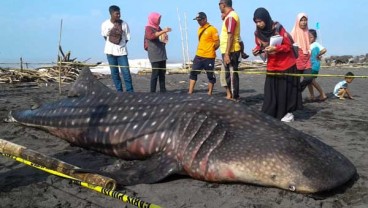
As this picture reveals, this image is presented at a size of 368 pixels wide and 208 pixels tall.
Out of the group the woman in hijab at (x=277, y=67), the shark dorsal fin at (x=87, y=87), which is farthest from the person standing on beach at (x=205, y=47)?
the shark dorsal fin at (x=87, y=87)

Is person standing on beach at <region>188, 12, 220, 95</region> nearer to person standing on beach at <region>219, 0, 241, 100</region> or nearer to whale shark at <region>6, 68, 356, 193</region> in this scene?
person standing on beach at <region>219, 0, 241, 100</region>

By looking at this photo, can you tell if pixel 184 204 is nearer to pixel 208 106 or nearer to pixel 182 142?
pixel 182 142

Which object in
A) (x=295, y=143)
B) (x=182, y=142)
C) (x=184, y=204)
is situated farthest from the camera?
(x=182, y=142)

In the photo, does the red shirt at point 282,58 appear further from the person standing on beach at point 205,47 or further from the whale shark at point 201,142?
the person standing on beach at point 205,47

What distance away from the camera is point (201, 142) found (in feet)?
13.3

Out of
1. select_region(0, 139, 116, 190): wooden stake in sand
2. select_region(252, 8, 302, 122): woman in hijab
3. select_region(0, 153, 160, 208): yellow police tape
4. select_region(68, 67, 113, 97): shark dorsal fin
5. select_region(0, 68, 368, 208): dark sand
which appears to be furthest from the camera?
select_region(252, 8, 302, 122): woman in hijab

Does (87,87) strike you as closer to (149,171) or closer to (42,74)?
(149,171)

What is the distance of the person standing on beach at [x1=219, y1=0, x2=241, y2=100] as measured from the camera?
8625 millimetres

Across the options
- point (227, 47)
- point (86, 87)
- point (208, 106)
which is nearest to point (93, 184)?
point (208, 106)

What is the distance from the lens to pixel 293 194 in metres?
3.55

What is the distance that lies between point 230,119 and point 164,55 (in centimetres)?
593

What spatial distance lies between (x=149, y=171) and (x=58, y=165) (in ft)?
2.96

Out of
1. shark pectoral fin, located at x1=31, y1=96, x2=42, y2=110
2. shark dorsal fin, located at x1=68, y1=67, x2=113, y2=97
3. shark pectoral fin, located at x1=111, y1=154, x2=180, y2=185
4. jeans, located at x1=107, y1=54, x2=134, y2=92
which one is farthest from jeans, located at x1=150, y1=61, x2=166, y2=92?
shark pectoral fin, located at x1=111, y1=154, x2=180, y2=185

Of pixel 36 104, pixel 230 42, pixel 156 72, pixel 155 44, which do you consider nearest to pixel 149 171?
pixel 36 104
